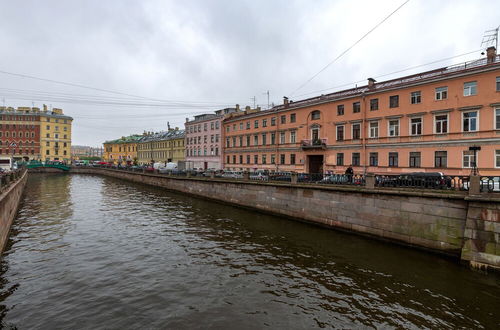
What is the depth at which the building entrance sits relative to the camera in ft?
120

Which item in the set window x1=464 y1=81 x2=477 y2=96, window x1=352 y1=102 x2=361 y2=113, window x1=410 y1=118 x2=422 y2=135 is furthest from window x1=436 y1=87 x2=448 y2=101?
window x1=352 y1=102 x2=361 y2=113

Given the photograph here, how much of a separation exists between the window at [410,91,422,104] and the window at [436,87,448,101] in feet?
5.01

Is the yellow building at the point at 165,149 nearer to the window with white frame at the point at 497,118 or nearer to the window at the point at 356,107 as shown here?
the window at the point at 356,107

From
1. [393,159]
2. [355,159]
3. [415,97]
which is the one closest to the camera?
[415,97]

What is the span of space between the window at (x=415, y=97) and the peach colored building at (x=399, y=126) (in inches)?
3.5

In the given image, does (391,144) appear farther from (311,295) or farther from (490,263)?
(311,295)

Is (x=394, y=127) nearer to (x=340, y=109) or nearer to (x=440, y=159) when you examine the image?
(x=440, y=159)

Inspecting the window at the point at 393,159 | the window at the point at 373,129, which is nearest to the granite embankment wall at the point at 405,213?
the window at the point at 393,159

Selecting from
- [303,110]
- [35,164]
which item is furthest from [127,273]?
[35,164]

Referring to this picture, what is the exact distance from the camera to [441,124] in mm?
25438

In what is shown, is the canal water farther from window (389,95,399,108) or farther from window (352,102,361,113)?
window (352,102,361,113)

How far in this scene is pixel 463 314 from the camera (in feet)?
27.4

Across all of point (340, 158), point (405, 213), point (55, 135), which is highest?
point (55, 135)

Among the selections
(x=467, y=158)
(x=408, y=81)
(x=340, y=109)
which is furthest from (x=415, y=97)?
(x=340, y=109)
